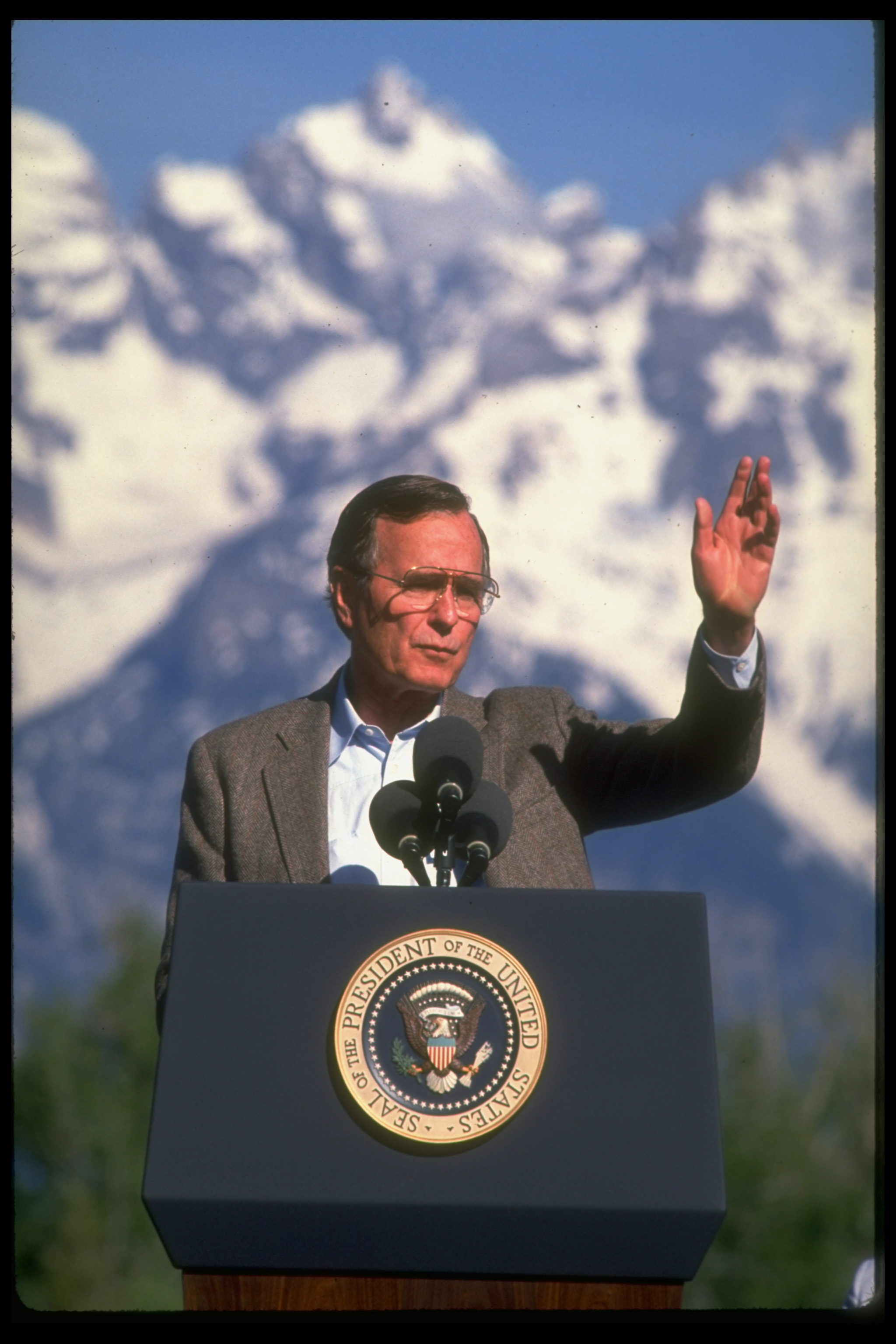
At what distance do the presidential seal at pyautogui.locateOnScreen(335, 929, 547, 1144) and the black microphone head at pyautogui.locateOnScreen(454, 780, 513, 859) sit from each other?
0.54 feet

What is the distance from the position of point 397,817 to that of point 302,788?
0.62 m

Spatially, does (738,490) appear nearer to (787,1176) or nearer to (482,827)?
(482,827)

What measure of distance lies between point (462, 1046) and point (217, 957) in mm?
337

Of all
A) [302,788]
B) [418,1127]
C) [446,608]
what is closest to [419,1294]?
[418,1127]

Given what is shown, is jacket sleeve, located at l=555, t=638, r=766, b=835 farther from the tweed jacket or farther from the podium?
the podium

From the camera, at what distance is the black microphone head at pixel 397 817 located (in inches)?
92.4

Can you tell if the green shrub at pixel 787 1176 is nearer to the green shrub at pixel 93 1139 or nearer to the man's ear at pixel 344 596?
the green shrub at pixel 93 1139

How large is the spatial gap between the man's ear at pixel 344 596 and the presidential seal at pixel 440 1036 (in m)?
1.09

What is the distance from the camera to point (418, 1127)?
2141 mm

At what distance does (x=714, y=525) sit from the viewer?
276 cm

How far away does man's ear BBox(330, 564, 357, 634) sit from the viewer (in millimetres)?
3197

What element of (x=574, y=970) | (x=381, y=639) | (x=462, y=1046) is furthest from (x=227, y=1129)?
(x=381, y=639)

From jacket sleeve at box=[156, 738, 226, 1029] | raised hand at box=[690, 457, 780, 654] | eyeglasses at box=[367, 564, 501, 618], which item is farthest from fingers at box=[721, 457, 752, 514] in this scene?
jacket sleeve at box=[156, 738, 226, 1029]

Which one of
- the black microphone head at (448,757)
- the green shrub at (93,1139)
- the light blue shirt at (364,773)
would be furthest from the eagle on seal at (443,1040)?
the green shrub at (93,1139)
